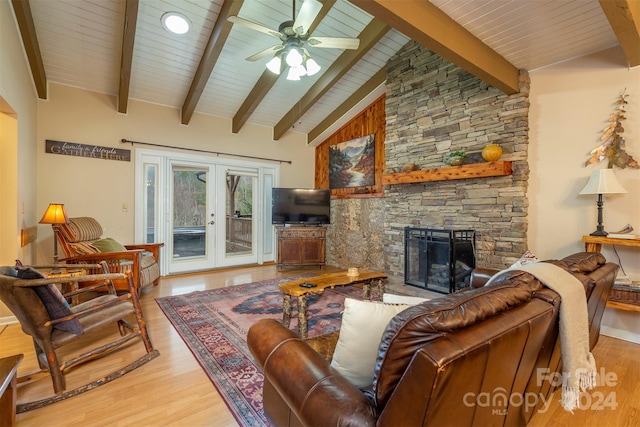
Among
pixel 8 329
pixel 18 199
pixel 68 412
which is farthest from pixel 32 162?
pixel 68 412

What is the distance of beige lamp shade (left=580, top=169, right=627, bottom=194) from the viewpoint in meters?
2.58

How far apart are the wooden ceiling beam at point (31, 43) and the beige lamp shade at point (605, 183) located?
5.62 m

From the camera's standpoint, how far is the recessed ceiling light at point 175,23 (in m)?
3.21

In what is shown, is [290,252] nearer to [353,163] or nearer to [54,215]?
[353,163]

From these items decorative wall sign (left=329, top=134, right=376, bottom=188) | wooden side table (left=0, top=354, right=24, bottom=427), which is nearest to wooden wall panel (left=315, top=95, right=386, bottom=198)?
decorative wall sign (left=329, top=134, right=376, bottom=188)

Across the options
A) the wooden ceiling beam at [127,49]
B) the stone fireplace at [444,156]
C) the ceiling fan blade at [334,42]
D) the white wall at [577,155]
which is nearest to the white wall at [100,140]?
the wooden ceiling beam at [127,49]

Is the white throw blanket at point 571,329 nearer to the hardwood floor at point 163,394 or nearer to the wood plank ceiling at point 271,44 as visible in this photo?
the hardwood floor at point 163,394

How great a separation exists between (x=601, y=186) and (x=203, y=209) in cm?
536

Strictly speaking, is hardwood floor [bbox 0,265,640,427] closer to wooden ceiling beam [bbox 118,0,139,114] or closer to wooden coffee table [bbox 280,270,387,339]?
wooden coffee table [bbox 280,270,387,339]

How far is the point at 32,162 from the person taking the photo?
→ 3.60m

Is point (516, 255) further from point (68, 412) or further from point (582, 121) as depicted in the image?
point (68, 412)

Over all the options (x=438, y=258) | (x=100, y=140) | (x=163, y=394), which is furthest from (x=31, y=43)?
(x=438, y=258)

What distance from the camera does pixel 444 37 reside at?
2512 mm

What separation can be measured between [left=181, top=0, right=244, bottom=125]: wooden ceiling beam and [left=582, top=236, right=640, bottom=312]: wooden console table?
4.10 metres
